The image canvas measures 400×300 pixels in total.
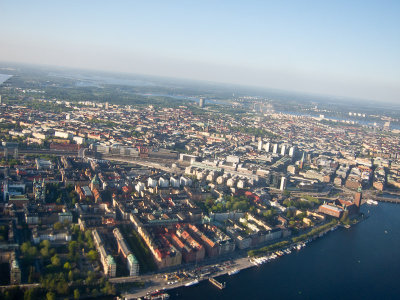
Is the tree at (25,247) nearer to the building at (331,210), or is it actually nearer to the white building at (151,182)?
the white building at (151,182)

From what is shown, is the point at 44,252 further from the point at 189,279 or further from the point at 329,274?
the point at 329,274

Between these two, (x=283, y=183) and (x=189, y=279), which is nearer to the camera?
(x=189, y=279)

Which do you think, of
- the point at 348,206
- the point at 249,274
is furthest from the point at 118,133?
the point at 249,274

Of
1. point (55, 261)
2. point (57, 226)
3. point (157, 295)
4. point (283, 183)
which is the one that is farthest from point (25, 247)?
point (283, 183)

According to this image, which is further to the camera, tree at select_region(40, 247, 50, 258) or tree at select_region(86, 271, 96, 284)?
tree at select_region(40, 247, 50, 258)

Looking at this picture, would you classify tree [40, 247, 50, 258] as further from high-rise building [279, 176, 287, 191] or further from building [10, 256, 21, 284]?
high-rise building [279, 176, 287, 191]

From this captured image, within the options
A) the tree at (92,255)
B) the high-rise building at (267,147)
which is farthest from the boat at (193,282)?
the high-rise building at (267,147)

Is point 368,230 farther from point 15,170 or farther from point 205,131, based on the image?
point 205,131

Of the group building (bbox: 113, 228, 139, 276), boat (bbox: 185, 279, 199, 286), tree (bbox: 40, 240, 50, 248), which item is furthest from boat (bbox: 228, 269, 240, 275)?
tree (bbox: 40, 240, 50, 248)
